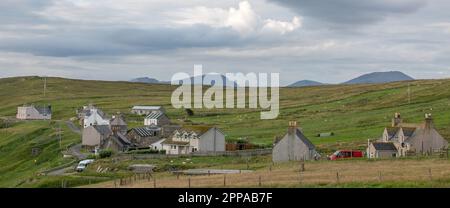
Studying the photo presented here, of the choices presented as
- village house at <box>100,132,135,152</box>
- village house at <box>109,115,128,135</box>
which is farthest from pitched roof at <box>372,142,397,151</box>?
village house at <box>109,115,128,135</box>

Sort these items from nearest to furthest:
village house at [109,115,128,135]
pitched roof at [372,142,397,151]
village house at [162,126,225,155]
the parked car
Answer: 1. the parked car
2. pitched roof at [372,142,397,151]
3. village house at [162,126,225,155]
4. village house at [109,115,128,135]

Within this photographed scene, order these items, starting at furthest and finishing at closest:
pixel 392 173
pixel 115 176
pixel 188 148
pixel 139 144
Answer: pixel 139 144, pixel 188 148, pixel 115 176, pixel 392 173

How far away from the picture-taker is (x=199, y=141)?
303ft

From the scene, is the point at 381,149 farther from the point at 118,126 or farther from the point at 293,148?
the point at 118,126

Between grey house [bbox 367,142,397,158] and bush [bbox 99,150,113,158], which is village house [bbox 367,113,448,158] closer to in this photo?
grey house [bbox 367,142,397,158]

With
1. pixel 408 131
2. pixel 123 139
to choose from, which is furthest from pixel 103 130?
pixel 408 131

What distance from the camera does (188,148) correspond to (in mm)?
93750

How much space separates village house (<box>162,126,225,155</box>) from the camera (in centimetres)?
9262

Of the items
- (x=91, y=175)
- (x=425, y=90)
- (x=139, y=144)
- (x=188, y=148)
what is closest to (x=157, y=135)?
(x=139, y=144)

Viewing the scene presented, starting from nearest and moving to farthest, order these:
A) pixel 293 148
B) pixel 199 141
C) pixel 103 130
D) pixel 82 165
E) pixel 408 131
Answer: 1. pixel 293 148
2. pixel 408 131
3. pixel 82 165
4. pixel 199 141
5. pixel 103 130

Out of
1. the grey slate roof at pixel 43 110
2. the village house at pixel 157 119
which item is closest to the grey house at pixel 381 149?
the village house at pixel 157 119
